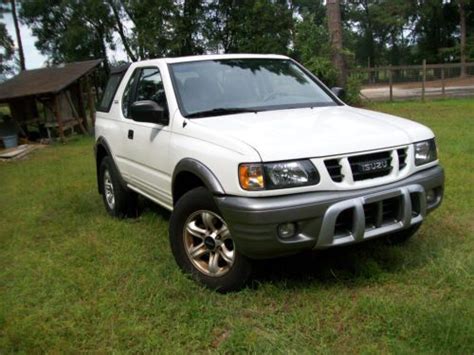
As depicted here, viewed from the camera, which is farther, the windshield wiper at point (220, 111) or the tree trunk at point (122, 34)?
the tree trunk at point (122, 34)

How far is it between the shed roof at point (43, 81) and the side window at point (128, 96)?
1026cm

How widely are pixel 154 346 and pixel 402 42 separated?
6278cm

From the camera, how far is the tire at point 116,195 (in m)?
5.78

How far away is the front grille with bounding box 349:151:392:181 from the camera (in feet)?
11.3

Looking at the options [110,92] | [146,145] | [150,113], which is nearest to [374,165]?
[150,113]

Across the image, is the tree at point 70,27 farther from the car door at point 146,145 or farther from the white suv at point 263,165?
the white suv at point 263,165

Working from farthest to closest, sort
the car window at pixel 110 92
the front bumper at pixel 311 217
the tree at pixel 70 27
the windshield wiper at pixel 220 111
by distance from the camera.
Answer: the tree at pixel 70 27 → the car window at pixel 110 92 → the windshield wiper at pixel 220 111 → the front bumper at pixel 311 217

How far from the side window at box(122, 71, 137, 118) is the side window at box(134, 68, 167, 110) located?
0.56 ft

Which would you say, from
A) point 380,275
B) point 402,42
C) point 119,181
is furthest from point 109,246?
point 402,42

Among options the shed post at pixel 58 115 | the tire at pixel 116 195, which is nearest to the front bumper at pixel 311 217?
the tire at pixel 116 195

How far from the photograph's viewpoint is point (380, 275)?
3.87 m

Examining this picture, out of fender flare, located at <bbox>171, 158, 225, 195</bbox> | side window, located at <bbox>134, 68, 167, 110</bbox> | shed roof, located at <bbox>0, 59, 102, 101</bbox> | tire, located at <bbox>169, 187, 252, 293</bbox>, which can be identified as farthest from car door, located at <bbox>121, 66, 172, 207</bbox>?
shed roof, located at <bbox>0, 59, 102, 101</bbox>

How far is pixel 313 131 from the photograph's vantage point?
141 inches

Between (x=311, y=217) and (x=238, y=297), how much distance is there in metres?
0.85
